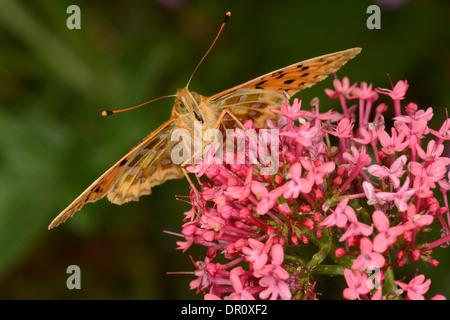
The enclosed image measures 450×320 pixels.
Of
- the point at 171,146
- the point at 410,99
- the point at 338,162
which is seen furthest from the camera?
the point at 410,99

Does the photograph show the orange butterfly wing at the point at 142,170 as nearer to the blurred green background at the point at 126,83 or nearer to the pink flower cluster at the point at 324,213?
the pink flower cluster at the point at 324,213

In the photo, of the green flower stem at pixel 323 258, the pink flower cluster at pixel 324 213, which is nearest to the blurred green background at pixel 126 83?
the pink flower cluster at pixel 324 213

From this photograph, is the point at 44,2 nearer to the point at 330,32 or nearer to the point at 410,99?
the point at 330,32

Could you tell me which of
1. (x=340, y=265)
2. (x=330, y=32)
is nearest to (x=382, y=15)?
(x=330, y=32)

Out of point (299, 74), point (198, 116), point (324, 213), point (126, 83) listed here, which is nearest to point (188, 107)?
point (198, 116)

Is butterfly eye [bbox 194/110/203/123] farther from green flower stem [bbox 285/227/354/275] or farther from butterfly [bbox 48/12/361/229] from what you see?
green flower stem [bbox 285/227/354/275]

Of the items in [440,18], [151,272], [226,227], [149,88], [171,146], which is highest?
[440,18]

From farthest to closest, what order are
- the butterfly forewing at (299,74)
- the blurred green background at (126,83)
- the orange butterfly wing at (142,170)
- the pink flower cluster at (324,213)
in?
the blurred green background at (126,83) → the orange butterfly wing at (142,170) → the butterfly forewing at (299,74) → the pink flower cluster at (324,213)

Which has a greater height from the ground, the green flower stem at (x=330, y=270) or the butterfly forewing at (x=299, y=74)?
the butterfly forewing at (x=299, y=74)
